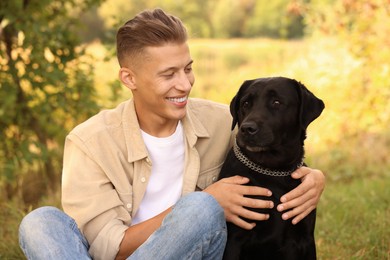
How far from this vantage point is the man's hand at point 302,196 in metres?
2.35

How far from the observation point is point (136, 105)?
2664mm

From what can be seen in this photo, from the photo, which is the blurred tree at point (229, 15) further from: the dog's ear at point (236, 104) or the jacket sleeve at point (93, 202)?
the jacket sleeve at point (93, 202)

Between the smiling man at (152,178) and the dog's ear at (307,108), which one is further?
the dog's ear at (307,108)

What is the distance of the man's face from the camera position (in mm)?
2475

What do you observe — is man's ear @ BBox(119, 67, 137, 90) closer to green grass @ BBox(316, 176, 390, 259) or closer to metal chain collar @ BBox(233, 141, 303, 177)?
metal chain collar @ BBox(233, 141, 303, 177)

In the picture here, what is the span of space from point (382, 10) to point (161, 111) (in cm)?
425

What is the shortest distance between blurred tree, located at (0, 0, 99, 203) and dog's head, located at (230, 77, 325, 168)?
2068 mm

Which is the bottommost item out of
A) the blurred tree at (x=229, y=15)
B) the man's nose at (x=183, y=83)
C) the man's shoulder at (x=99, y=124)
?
the blurred tree at (x=229, y=15)

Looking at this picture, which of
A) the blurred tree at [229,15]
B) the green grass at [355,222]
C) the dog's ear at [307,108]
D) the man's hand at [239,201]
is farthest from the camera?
the blurred tree at [229,15]

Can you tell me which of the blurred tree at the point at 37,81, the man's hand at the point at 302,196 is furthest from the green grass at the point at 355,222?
the blurred tree at the point at 37,81

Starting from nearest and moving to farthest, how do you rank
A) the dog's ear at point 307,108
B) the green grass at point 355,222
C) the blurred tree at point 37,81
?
the dog's ear at point 307,108 → the green grass at point 355,222 → the blurred tree at point 37,81

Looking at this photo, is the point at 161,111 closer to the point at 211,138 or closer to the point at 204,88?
the point at 211,138

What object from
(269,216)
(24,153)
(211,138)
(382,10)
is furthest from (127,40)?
(382,10)

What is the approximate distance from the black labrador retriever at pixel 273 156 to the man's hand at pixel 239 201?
0.16 feet
